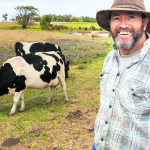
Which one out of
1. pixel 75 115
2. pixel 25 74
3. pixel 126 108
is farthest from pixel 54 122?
pixel 126 108

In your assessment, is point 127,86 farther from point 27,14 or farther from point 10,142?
point 27,14

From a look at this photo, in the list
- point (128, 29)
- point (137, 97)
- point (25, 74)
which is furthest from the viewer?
point (25, 74)

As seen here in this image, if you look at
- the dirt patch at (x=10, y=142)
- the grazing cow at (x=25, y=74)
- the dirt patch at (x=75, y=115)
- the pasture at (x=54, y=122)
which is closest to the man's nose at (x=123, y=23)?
the pasture at (x=54, y=122)

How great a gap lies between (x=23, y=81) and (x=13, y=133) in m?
1.53

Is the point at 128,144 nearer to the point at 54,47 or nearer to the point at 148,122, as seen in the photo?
the point at 148,122

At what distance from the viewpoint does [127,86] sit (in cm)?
159

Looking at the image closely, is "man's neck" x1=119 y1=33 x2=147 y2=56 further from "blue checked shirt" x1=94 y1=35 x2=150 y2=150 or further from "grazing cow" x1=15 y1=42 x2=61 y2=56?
"grazing cow" x1=15 y1=42 x2=61 y2=56

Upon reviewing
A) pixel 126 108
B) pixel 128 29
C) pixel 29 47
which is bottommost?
pixel 126 108

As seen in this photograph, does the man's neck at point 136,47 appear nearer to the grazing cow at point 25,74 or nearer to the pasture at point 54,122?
the pasture at point 54,122

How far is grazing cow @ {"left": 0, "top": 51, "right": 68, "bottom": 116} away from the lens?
524 cm

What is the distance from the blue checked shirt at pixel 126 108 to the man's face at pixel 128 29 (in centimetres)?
12

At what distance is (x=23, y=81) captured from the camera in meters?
5.30

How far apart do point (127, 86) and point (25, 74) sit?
164 inches

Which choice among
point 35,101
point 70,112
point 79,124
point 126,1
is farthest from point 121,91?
point 35,101
